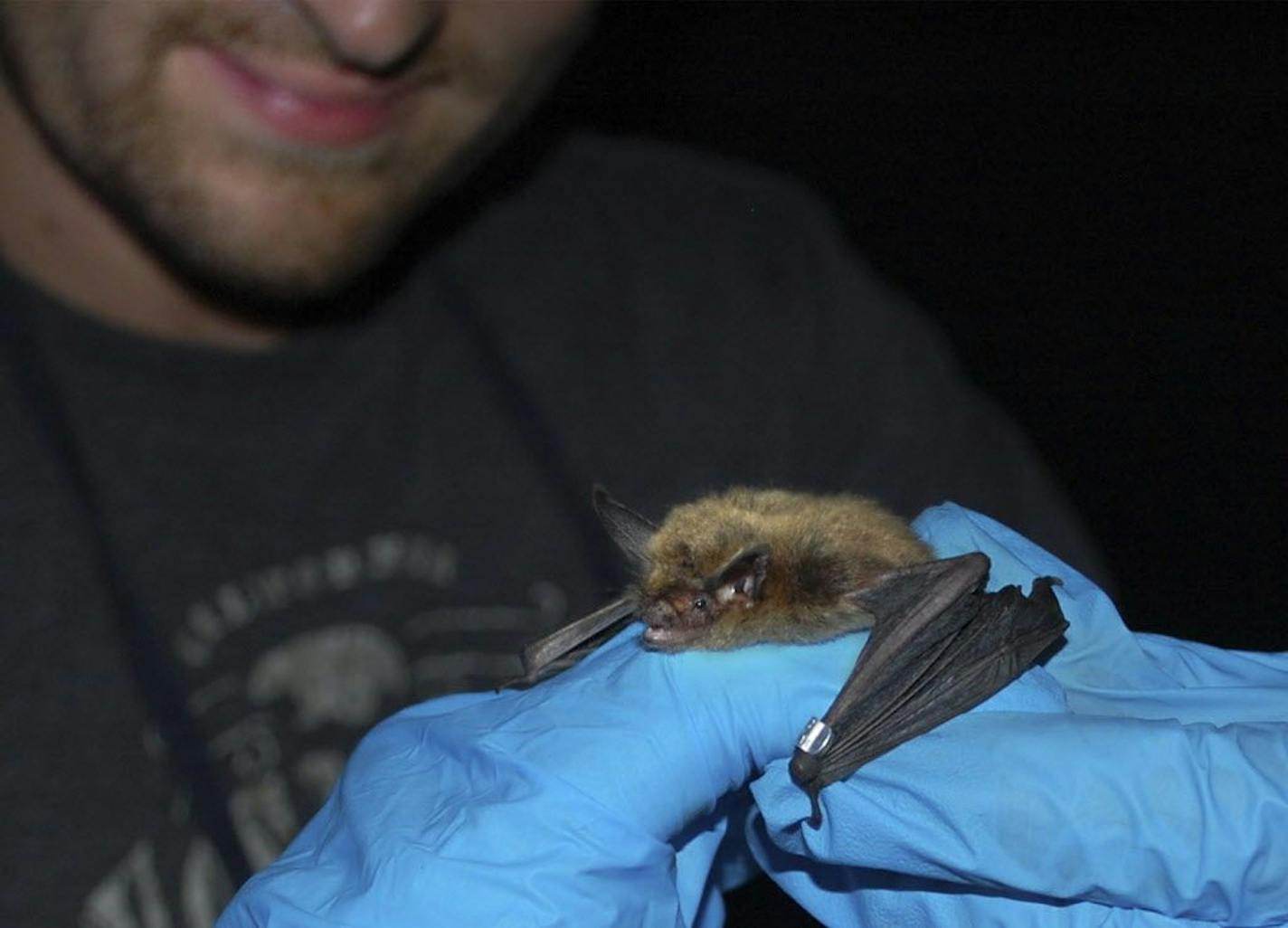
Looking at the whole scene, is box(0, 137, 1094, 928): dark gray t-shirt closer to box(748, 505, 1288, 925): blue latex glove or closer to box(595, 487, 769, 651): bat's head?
box(595, 487, 769, 651): bat's head

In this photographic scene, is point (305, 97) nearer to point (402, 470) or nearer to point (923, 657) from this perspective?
point (402, 470)

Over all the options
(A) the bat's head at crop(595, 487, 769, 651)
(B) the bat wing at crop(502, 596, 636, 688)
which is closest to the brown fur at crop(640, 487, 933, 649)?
(A) the bat's head at crop(595, 487, 769, 651)

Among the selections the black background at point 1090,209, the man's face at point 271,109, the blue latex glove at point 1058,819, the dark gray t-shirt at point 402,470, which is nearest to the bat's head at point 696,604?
the blue latex glove at point 1058,819

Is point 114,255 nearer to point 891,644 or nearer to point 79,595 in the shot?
point 79,595

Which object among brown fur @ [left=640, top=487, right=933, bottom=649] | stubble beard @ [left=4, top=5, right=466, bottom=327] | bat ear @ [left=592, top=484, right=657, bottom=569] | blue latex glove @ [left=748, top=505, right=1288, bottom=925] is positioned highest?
stubble beard @ [left=4, top=5, right=466, bottom=327]

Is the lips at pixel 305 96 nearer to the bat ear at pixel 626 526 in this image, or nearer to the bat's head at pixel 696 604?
the bat ear at pixel 626 526

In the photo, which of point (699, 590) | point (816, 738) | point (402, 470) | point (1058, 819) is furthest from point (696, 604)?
point (402, 470)

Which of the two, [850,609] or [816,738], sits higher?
[850,609]
